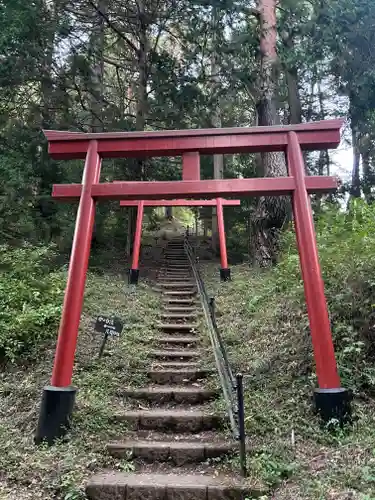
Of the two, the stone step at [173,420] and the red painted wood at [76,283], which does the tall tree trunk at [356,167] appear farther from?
the stone step at [173,420]

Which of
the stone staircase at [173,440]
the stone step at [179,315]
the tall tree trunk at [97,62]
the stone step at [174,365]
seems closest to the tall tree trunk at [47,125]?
the tall tree trunk at [97,62]

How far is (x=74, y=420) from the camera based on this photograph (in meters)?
4.21

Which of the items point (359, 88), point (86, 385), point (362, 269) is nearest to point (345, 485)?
point (362, 269)

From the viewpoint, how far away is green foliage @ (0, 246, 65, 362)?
550cm

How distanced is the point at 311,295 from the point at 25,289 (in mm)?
4377

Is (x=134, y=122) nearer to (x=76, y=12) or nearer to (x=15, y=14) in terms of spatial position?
(x=76, y=12)

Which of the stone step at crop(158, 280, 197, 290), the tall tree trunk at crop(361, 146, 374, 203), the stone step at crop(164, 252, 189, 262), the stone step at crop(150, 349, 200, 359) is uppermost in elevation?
the tall tree trunk at crop(361, 146, 374, 203)

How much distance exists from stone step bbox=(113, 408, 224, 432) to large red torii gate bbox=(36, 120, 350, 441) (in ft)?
2.26

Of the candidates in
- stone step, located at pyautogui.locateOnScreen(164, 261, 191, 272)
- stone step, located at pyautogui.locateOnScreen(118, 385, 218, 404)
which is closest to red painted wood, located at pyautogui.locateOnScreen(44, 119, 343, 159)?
stone step, located at pyautogui.locateOnScreen(118, 385, 218, 404)

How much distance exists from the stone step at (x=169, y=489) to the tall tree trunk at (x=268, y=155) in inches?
253

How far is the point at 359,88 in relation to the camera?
→ 408 inches

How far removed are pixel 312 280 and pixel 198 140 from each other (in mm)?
2049

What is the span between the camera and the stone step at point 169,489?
10.8ft

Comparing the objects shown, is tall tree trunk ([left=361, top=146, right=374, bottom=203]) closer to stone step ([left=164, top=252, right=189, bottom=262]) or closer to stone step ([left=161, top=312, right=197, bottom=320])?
stone step ([left=164, top=252, right=189, bottom=262])
